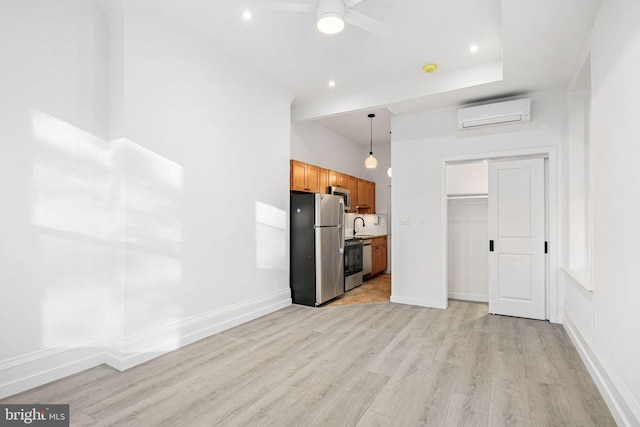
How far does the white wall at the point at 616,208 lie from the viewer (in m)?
1.76

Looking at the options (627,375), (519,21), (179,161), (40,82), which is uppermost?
(519,21)

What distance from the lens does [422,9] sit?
2869mm

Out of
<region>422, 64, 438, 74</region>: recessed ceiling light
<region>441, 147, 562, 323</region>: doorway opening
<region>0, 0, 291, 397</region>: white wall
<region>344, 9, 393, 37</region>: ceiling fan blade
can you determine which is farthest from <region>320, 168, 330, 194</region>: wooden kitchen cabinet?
<region>344, 9, 393, 37</region>: ceiling fan blade

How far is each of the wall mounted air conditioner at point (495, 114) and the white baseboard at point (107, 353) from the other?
3.70 meters

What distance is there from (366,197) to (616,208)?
224 inches

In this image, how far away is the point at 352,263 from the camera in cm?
587

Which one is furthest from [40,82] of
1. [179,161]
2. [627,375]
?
[627,375]

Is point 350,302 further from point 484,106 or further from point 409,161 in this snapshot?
point 484,106

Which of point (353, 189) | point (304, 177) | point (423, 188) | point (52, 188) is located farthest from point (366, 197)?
point (52, 188)

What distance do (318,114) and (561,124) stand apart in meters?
3.15

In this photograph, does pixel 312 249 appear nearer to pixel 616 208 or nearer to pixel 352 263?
pixel 352 263

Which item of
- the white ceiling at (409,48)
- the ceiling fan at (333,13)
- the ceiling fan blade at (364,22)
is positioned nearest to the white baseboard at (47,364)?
the white ceiling at (409,48)

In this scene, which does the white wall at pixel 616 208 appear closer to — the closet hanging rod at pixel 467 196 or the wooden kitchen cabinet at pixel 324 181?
the closet hanging rod at pixel 467 196

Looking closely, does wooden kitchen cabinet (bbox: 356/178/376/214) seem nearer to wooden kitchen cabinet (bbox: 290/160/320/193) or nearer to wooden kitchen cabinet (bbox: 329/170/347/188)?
wooden kitchen cabinet (bbox: 329/170/347/188)
